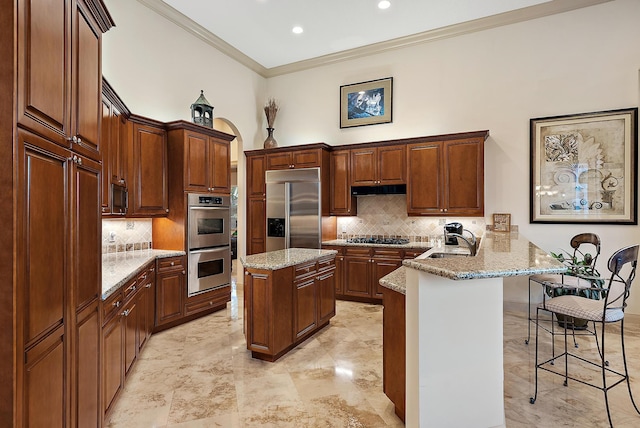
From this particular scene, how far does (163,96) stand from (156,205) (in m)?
1.57

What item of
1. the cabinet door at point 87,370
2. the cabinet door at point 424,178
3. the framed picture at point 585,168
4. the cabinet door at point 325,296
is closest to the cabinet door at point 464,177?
the cabinet door at point 424,178

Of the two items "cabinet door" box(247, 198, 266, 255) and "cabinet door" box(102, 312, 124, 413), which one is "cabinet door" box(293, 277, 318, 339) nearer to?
"cabinet door" box(102, 312, 124, 413)

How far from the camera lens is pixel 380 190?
5.34 metres

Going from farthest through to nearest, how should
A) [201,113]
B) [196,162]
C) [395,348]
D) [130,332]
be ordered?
1. [201,113]
2. [196,162]
3. [130,332]
4. [395,348]

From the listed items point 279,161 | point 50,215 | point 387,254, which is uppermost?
point 279,161

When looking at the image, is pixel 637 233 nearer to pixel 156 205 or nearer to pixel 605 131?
pixel 605 131

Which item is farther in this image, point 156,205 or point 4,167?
point 156,205

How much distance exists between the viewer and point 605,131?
14.0 feet

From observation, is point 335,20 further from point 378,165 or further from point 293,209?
point 293,209

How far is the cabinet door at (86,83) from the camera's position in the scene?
1.56 metres

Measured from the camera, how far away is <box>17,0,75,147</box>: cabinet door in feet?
3.68

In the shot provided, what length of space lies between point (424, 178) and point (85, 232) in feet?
14.0

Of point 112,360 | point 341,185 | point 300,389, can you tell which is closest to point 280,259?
point 300,389

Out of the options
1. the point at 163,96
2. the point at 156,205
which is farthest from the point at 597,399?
the point at 163,96
